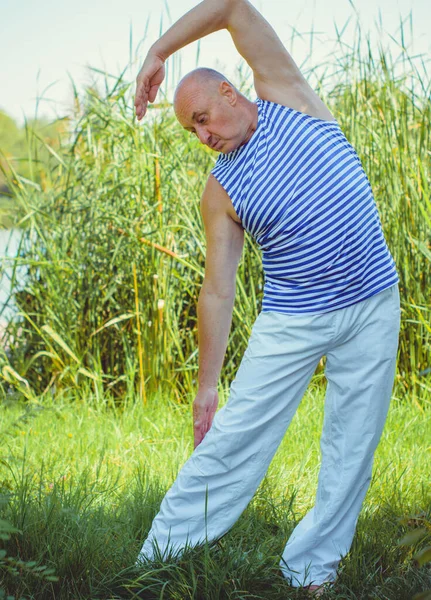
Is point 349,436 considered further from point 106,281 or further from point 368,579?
point 106,281

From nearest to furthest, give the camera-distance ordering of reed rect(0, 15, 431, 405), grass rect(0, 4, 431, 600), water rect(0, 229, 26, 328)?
1. grass rect(0, 4, 431, 600)
2. reed rect(0, 15, 431, 405)
3. water rect(0, 229, 26, 328)

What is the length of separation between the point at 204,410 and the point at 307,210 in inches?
24.8

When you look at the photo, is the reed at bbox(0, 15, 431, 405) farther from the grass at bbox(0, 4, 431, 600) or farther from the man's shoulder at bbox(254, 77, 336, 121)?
the man's shoulder at bbox(254, 77, 336, 121)

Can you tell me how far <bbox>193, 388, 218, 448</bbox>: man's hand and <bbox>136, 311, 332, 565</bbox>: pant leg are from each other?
0.07 metres

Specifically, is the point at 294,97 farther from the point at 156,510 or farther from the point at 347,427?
the point at 156,510

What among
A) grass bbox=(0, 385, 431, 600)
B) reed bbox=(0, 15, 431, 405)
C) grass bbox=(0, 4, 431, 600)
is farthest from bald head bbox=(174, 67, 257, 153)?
reed bbox=(0, 15, 431, 405)

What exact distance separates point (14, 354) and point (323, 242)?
272cm

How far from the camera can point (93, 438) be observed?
3.25 meters

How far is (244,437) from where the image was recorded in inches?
78.9

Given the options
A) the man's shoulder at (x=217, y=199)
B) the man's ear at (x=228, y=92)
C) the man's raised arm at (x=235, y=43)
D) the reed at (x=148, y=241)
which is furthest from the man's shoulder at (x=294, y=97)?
the reed at (x=148, y=241)

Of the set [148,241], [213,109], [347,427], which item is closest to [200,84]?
[213,109]

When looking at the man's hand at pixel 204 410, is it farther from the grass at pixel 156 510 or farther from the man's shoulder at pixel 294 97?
the man's shoulder at pixel 294 97

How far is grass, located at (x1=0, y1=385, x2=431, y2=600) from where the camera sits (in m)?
1.95

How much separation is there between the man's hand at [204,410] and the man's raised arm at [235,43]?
79cm
